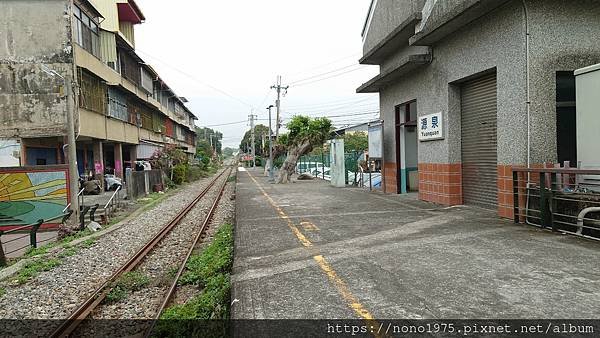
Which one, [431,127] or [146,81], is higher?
[146,81]

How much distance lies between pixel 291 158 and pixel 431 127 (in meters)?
15.1

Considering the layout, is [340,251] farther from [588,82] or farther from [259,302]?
[588,82]

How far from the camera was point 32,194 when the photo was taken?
46.5 ft

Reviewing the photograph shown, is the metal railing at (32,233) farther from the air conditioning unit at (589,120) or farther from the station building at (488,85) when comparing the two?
the air conditioning unit at (589,120)

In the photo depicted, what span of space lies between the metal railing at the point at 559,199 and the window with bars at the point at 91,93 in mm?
17980

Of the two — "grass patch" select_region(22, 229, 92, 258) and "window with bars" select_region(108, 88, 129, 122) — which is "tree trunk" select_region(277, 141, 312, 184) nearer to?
"window with bars" select_region(108, 88, 129, 122)

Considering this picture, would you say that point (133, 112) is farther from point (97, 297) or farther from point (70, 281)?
point (97, 297)

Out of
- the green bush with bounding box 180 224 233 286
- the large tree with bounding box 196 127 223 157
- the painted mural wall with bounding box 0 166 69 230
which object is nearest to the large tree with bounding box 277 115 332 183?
the painted mural wall with bounding box 0 166 69 230

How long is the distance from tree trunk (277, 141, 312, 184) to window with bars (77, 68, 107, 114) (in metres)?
10.4

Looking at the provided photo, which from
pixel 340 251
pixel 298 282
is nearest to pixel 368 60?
pixel 340 251

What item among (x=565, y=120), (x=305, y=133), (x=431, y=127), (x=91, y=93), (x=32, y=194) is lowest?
(x=32, y=194)

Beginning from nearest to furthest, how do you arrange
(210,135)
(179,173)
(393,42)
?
(393,42)
(179,173)
(210,135)

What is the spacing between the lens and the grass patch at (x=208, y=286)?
5355 millimetres

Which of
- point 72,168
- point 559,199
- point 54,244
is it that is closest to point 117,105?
point 72,168
